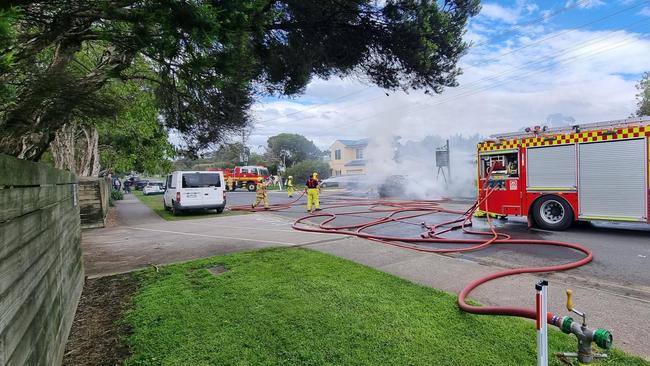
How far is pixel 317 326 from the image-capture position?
3.68m

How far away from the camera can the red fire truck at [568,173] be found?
8219 millimetres

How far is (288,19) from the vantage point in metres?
5.69

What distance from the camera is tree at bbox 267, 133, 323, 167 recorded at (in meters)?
69.2

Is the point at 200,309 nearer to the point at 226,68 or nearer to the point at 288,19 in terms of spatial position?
the point at 226,68

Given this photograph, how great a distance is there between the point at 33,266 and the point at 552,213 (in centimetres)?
1054

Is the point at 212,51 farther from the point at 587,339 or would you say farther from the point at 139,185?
the point at 139,185

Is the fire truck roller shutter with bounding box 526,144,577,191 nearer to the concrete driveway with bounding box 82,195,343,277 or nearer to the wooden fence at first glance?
the concrete driveway with bounding box 82,195,343,277

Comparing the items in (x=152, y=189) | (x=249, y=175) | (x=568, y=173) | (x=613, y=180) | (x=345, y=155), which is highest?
(x=345, y=155)

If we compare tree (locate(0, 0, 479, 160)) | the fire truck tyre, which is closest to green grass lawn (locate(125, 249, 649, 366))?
tree (locate(0, 0, 479, 160))

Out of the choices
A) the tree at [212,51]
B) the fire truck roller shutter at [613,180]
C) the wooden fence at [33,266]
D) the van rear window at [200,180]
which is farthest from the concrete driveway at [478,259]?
the van rear window at [200,180]

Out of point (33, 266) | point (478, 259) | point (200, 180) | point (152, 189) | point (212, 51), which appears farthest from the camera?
point (152, 189)

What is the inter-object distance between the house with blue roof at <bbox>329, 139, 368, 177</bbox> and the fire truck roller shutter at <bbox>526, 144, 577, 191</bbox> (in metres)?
44.8

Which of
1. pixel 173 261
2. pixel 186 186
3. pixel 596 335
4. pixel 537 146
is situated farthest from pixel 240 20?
pixel 186 186

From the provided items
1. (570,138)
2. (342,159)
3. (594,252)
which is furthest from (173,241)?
(342,159)
